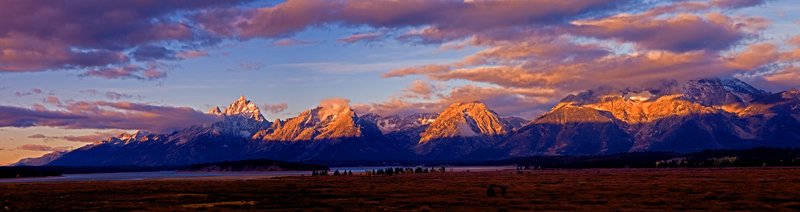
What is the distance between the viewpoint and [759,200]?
10081cm

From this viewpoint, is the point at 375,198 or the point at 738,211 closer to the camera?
the point at 738,211

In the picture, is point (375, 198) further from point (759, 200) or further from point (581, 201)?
point (759, 200)

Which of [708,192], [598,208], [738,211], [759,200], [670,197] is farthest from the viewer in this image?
[708,192]

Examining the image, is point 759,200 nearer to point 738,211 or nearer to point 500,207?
point 738,211

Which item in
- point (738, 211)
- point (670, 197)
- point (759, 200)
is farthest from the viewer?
point (670, 197)

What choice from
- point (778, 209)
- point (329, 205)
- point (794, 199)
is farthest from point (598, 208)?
point (329, 205)

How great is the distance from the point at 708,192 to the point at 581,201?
2514 centimetres

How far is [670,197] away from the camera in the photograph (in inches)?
4309

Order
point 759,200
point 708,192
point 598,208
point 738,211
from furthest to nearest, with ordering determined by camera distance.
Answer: point 708,192 → point 759,200 → point 598,208 → point 738,211

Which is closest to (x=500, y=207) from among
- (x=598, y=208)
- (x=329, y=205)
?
(x=598, y=208)

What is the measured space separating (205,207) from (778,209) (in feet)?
216

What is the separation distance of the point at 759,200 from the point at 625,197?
16899 mm

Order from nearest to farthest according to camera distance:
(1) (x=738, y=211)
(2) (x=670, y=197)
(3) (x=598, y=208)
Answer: (1) (x=738, y=211) → (3) (x=598, y=208) → (2) (x=670, y=197)

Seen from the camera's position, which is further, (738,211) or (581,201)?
(581,201)
